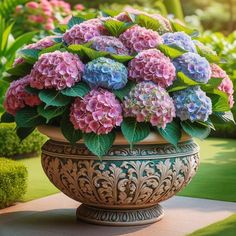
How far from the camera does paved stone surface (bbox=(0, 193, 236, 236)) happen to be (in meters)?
4.74

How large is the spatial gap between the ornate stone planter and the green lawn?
1316 millimetres

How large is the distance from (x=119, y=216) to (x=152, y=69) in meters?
1.06

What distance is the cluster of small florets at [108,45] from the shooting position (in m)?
4.68

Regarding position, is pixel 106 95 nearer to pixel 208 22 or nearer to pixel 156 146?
pixel 156 146

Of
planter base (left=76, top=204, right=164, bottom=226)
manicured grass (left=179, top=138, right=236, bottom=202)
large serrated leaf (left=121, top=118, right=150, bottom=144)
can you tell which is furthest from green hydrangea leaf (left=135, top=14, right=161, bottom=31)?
manicured grass (left=179, top=138, right=236, bottom=202)

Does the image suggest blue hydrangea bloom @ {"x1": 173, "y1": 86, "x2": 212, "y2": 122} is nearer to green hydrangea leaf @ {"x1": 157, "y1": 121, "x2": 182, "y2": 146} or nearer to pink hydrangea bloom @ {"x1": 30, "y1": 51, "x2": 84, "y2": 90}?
green hydrangea leaf @ {"x1": 157, "y1": 121, "x2": 182, "y2": 146}

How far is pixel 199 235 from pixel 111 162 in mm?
761

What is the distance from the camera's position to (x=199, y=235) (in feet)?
15.3

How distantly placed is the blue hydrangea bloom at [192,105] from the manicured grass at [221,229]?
77 cm

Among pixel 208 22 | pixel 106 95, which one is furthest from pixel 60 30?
pixel 208 22

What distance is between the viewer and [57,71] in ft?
14.7

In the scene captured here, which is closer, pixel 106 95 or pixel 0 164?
pixel 106 95

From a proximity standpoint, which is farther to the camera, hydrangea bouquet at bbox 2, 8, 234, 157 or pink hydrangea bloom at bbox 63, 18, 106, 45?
pink hydrangea bloom at bbox 63, 18, 106, 45

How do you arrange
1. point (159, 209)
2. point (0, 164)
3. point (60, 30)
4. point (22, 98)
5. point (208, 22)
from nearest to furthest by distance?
point (22, 98) < point (159, 209) < point (60, 30) < point (0, 164) < point (208, 22)
